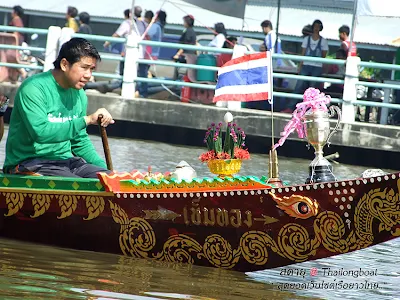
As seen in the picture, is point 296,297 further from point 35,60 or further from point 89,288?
point 35,60

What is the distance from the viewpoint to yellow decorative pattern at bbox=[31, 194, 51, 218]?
730 centimetres

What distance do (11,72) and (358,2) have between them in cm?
540

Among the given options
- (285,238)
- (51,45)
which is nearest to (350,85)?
(51,45)

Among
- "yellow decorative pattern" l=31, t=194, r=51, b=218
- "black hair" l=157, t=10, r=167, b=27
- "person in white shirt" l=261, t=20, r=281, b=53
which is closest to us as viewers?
"yellow decorative pattern" l=31, t=194, r=51, b=218

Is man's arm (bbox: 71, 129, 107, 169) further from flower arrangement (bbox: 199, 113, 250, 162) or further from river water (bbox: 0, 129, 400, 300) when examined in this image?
flower arrangement (bbox: 199, 113, 250, 162)

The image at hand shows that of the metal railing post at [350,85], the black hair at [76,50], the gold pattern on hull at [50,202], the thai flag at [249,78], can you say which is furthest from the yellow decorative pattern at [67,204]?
the metal railing post at [350,85]

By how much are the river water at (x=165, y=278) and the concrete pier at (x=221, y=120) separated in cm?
549

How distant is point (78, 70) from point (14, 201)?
1.10 metres

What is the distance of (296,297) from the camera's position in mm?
6488

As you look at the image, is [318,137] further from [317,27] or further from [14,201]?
[317,27]

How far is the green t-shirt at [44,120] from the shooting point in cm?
706

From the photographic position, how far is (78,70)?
23.4 ft

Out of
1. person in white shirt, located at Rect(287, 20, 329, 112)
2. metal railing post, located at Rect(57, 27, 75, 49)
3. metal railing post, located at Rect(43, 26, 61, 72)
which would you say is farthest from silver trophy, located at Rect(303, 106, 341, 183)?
metal railing post, located at Rect(43, 26, 61, 72)

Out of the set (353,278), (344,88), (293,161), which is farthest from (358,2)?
(353,278)
